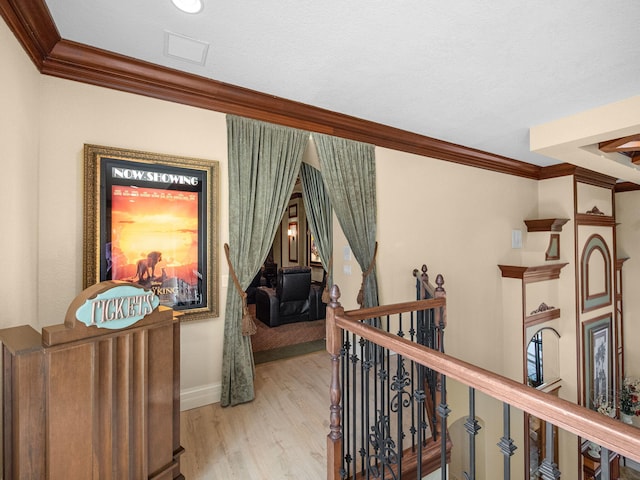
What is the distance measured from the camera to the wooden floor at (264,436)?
1.86m

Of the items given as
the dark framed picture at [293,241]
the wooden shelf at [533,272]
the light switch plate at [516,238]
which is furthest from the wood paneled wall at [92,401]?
the dark framed picture at [293,241]

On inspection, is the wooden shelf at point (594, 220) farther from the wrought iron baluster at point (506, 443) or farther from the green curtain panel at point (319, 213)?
the wrought iron baluster at point (506, 443)

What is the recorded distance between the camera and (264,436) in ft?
7.06

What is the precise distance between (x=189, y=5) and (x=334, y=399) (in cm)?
235

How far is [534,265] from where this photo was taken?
5055mm

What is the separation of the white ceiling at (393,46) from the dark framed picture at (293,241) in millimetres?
5898

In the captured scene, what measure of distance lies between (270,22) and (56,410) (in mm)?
2177

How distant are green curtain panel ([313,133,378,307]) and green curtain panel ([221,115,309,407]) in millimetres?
527

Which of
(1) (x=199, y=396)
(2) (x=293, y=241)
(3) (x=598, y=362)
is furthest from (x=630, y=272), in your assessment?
(1) (x=199, y=396)

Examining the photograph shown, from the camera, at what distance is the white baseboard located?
2.41 m

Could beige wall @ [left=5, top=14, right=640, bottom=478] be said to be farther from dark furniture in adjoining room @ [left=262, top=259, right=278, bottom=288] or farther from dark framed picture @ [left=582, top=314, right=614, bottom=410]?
dark furniture in adjoining room @ [left=262, top=259, right=278, bottom=288]

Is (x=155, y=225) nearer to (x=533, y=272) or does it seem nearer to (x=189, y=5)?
(x=189, y=5)

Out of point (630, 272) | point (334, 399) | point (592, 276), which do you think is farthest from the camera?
point (630, 272)

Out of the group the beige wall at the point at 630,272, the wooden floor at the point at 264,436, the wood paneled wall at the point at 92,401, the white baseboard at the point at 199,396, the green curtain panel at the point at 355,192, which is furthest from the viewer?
the beige wall at the point at 630,272
